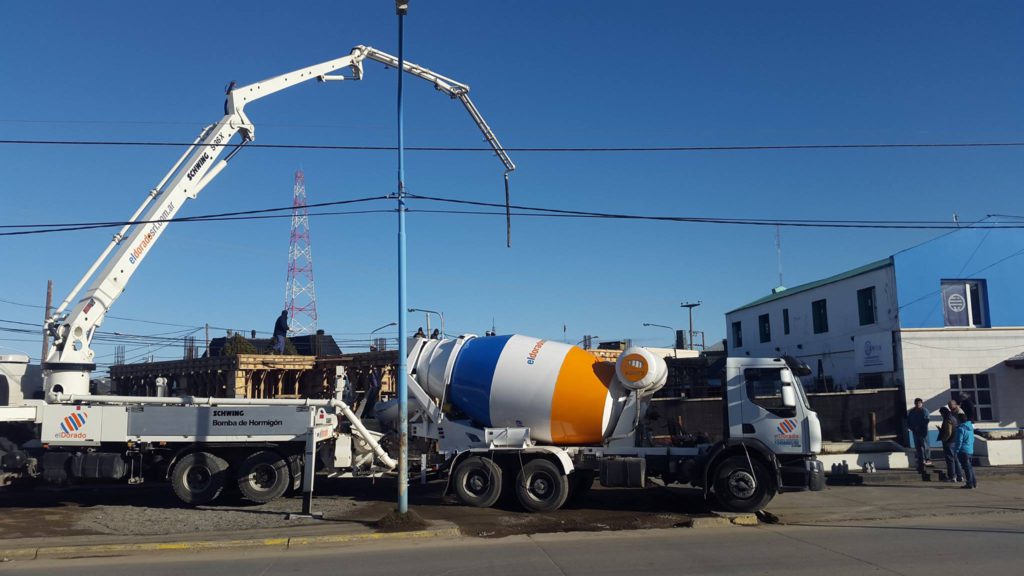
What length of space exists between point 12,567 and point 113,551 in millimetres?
1288

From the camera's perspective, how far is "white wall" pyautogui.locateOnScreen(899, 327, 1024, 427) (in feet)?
75.7

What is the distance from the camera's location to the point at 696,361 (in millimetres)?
37406

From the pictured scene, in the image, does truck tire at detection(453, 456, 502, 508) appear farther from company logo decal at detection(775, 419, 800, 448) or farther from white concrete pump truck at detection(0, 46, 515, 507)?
company logo decal at detection(775, 419, 800, 448)

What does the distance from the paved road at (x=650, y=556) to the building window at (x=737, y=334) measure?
23750 millimetres

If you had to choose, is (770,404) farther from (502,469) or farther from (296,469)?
(296,469)

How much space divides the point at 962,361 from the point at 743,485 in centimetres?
1377

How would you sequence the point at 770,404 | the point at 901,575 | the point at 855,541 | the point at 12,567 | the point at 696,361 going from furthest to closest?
the point at 696,361
the point at 770,404
the point at 855,541
the point at 12,567
the point at 901,575

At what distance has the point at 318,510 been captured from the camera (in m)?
14.3

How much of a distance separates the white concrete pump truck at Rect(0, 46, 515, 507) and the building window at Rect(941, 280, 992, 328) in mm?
18375

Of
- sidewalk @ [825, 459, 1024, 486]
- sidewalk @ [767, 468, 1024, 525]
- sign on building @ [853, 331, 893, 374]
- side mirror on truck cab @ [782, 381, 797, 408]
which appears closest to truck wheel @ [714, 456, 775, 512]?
sidewalk @ [767, 468, 1024, 525]

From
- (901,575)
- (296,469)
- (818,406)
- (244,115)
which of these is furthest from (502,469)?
(818,406)

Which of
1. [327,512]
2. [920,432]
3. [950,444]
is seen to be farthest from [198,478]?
[920,432]

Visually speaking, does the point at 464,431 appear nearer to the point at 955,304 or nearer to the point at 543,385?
the point at 543,385

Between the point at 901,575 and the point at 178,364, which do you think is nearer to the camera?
the point at 901,575
